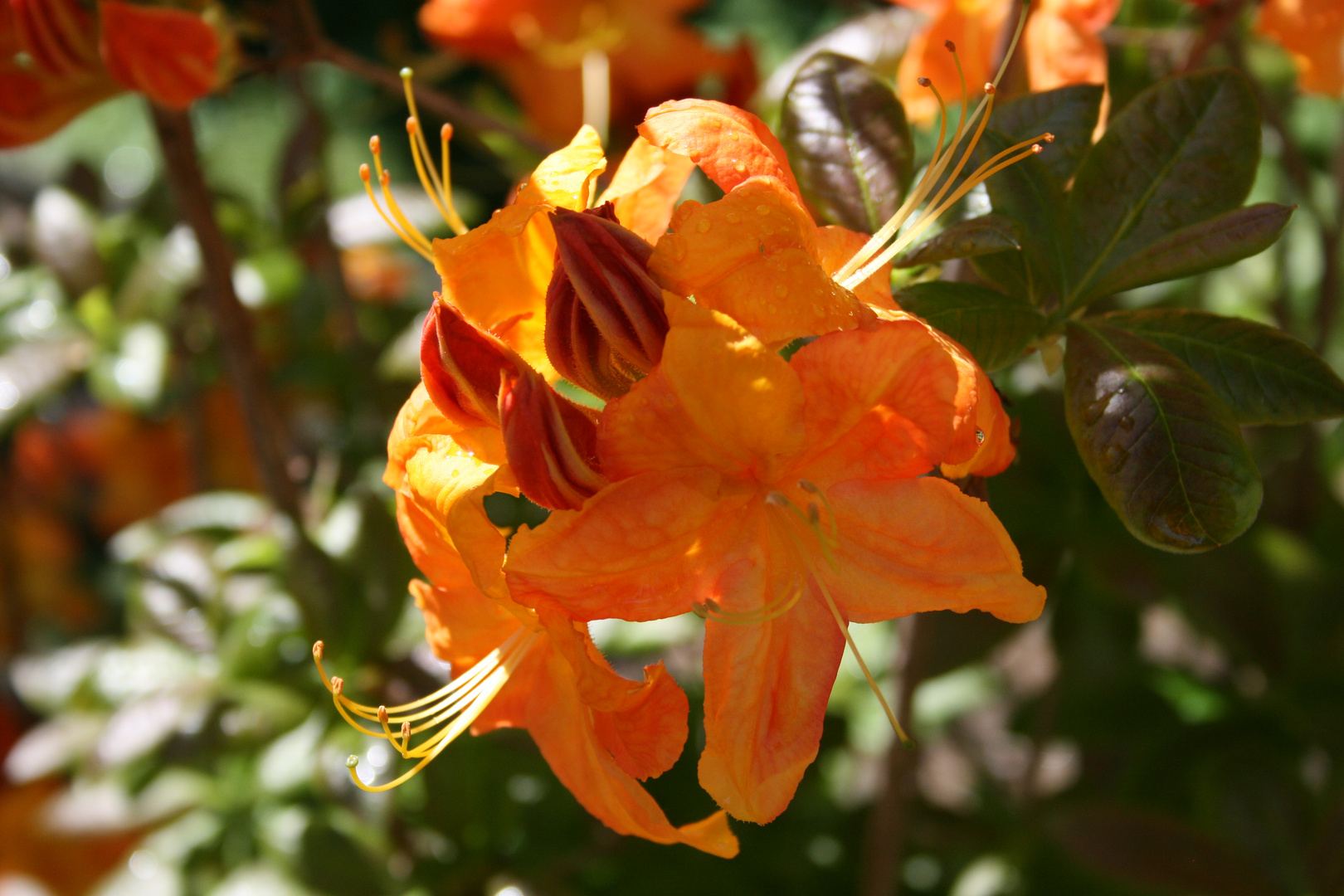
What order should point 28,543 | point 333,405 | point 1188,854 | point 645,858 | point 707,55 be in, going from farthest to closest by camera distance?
point 28,543 → point 333,405 → point 707,55 → point 645,858 → point 1188,854

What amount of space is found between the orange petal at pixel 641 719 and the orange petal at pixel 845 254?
0.22 m

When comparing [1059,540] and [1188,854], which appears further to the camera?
[1188,854]

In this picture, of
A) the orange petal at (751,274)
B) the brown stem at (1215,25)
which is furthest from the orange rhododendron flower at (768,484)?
the brown stem at (1215,25)

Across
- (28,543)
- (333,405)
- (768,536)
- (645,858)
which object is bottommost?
(28,543)

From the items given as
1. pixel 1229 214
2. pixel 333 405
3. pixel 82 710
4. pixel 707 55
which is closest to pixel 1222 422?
pixel 1229 214

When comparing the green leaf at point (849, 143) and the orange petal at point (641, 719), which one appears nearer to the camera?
the orange petal at point (641, 719)

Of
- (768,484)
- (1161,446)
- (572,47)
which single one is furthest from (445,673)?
(572,47)

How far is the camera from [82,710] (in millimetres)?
1213

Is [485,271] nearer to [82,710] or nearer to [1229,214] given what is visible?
[1229,214]

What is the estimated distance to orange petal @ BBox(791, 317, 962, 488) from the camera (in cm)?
46

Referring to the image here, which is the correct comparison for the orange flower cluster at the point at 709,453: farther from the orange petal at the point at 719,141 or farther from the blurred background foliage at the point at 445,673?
the blurred background foliage at the point at 445,673

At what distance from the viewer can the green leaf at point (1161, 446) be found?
0.49m

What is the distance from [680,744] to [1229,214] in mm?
393

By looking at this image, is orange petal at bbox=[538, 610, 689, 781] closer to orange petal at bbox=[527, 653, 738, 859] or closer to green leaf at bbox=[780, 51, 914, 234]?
orange petal at bbox=[527, 653, 738, 859]
